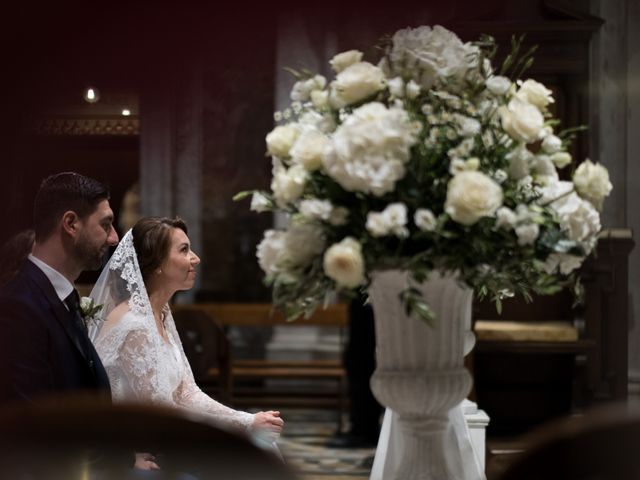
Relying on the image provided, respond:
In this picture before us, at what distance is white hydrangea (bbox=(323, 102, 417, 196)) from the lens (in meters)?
2.56

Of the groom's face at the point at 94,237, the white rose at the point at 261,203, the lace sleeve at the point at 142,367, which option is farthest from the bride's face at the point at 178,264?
the white rose at the point at 261,203

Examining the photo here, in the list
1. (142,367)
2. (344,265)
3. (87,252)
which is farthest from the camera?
(142,367)

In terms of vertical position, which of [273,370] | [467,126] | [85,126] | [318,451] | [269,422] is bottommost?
[318,451]

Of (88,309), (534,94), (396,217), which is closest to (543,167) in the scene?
(534,94)

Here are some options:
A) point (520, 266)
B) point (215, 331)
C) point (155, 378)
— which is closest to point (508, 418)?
point (215, 331)

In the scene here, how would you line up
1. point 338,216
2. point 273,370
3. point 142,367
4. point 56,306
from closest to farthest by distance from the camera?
point 338,216
point 56,306
point 142,367
point 273,370

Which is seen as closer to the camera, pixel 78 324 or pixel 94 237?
pixel 78 324

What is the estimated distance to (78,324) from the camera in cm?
368

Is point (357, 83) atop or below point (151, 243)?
atop

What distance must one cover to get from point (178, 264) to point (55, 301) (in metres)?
0.81

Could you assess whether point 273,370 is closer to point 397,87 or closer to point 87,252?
point 87,252

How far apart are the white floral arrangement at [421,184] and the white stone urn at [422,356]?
68 mm

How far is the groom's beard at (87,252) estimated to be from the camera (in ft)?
12.4

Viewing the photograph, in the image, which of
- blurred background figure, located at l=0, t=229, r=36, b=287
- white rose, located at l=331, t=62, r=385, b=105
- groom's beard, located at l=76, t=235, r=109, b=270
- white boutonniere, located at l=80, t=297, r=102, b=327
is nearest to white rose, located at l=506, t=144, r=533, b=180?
white rose, located at l=331, t=62, r=385, b=105
